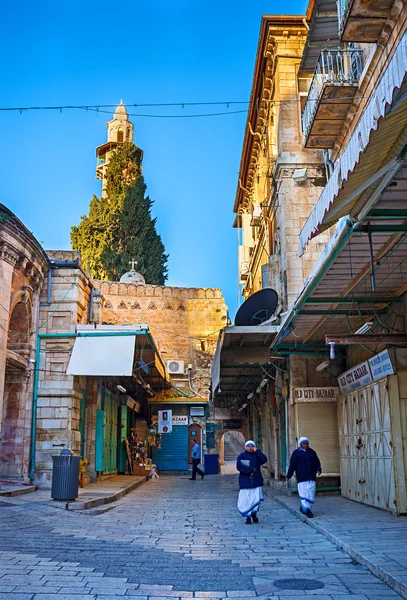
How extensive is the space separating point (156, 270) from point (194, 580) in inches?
1765

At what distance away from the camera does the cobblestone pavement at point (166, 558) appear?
17.4 feet

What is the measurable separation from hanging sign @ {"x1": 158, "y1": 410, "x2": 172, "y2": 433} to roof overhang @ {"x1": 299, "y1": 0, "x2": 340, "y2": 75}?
1770 cm

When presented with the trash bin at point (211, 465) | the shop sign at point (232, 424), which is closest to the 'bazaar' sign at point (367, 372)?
the trash bin at point (211, 465)

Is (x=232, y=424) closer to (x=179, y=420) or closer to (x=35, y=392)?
(x=179, y=420)

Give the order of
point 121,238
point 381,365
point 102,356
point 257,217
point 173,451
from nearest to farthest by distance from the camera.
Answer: point 381,365 < point 102,356 < point 257,217 < point 173,451 < point 121,238

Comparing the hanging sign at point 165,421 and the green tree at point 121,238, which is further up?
the green tree at point 121,238

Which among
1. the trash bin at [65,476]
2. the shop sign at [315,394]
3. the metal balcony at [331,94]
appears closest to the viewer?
the metal balcony at [331,94]

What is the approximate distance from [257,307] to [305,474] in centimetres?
654

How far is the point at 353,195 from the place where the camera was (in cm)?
582

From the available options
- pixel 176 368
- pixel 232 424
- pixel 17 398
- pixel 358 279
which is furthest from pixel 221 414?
pixel 358 279

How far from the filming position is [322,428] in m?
14.2

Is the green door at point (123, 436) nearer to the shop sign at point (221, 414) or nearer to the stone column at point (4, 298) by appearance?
the shop sign at point (221, 414)

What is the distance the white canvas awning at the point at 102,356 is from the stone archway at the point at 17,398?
4.13ft

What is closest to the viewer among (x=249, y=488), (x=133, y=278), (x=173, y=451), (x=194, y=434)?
(x=249, y=488)
